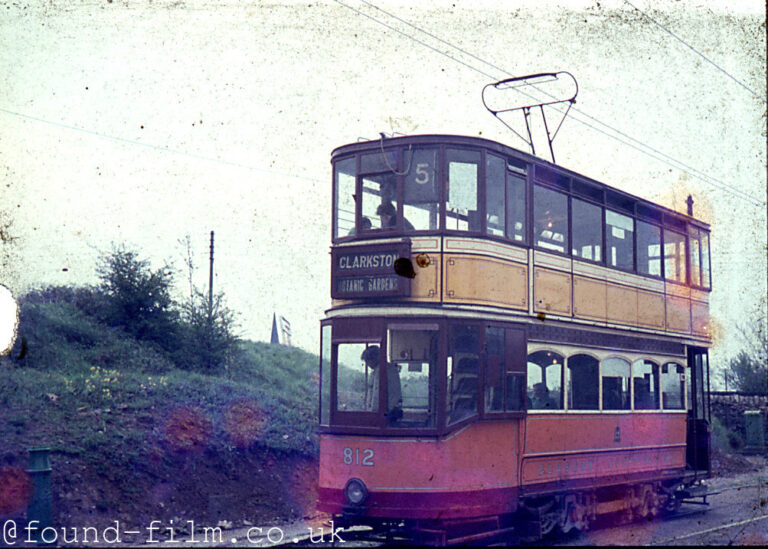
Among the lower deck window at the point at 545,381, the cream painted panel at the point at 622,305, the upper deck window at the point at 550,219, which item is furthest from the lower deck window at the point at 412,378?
the cream painted panel at the point at 622,305

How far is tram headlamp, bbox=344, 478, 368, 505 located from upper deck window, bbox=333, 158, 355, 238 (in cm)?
301

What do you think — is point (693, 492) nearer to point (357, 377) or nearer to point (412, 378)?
point (412, 378)

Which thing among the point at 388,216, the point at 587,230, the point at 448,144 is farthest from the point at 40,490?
the point at 587,230

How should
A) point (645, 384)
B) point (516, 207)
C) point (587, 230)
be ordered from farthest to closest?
point (645, 384) < point (587, 230) < point (516, 207)

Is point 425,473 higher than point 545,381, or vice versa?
point 545,381

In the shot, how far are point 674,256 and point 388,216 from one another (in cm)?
685

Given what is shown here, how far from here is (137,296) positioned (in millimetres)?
21109

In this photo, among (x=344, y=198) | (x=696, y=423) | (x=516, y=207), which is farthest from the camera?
(x=696, y=423)

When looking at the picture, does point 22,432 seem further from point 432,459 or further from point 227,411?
point 432,459

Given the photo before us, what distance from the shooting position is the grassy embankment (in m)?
12.4

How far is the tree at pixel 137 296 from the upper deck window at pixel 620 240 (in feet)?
37.0

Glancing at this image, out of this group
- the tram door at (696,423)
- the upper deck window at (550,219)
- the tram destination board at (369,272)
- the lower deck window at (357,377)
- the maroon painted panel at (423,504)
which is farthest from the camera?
the tram door at (696,423)

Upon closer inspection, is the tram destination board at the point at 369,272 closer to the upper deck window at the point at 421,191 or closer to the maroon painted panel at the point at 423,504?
the upper deck window at the point at 421,191

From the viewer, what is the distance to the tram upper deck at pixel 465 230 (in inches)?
416
